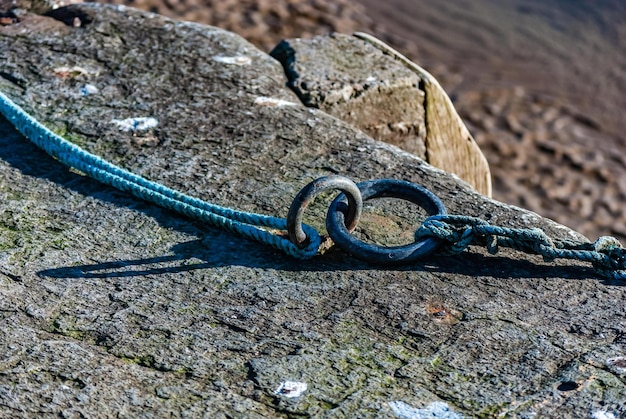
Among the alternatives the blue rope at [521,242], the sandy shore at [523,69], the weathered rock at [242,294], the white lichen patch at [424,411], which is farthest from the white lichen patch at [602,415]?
the sandy shore at [523,69]

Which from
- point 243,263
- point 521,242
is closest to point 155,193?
point 243,263

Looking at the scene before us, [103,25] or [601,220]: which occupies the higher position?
[103,25]

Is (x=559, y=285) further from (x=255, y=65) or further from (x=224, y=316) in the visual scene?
(x=255, y=65)

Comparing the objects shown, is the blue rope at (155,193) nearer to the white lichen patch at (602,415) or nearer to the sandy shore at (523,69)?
the white lichen patch at (602,415)

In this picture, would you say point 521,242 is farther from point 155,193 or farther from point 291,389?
point 155,193

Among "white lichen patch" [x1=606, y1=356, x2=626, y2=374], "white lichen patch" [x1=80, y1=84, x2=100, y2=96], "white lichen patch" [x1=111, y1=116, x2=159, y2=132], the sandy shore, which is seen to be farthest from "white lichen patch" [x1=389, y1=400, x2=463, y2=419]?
the sandy shore

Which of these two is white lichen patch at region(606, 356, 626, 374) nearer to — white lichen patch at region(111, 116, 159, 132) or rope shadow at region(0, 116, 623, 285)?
rope shadow at region(0, 116, 623, 285)

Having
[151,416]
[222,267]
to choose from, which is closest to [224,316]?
[222,267]

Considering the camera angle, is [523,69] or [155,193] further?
[523,69]
